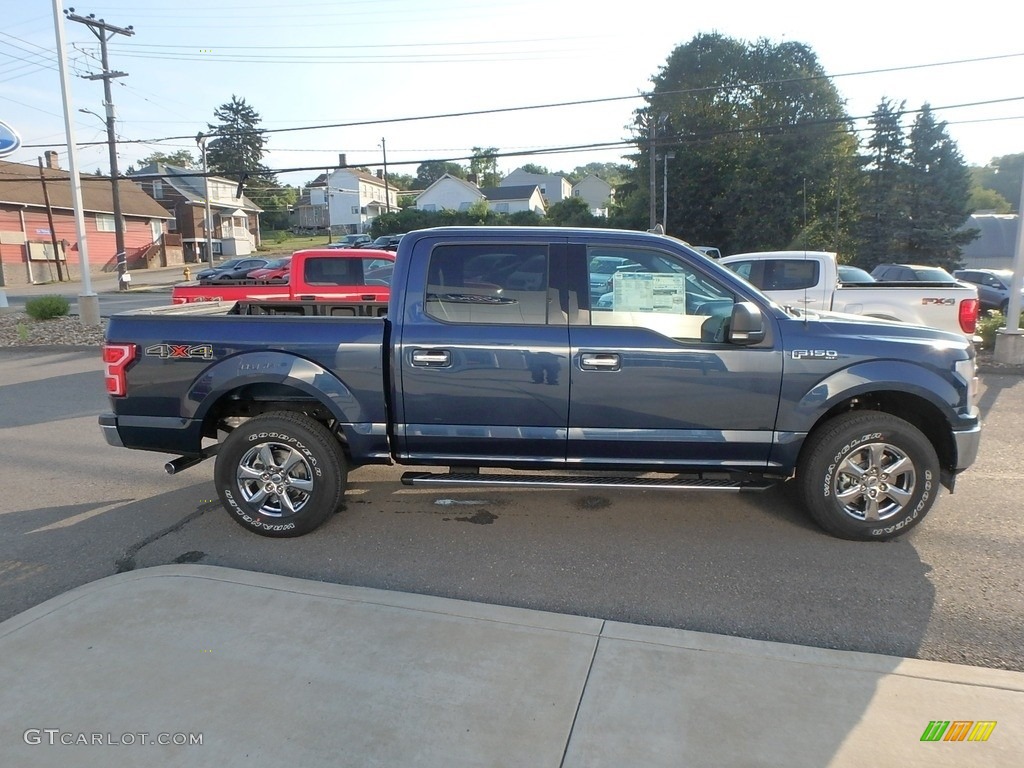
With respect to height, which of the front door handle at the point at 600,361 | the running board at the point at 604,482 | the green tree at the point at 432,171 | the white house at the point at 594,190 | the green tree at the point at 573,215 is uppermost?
the green tree at the point at 432,171

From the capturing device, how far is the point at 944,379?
441 centimetres

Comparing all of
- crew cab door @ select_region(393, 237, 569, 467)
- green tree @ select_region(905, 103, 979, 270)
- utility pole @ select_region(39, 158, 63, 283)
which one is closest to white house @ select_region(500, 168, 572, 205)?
utility pole @ select_region(39, 158, 63, 283)

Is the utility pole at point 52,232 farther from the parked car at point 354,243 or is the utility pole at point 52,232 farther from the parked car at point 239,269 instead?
the parked car at point 354,243

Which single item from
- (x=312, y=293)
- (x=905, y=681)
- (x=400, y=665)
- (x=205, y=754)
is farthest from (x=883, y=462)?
(x=312, y=293)

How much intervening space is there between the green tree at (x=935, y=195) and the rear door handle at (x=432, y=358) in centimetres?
3235

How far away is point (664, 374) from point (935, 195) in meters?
32.1

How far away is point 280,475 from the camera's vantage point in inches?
185

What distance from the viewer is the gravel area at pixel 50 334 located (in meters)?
15.1

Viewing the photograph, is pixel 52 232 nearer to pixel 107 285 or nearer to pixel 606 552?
pixel 107 285

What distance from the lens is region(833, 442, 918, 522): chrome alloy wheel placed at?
4.46m

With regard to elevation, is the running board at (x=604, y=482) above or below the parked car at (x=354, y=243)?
below

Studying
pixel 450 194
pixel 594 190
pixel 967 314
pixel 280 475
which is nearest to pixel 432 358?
pixel 280 475

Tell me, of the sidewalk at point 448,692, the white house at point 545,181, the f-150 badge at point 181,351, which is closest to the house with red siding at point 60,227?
the f-150 badge at point 181,351

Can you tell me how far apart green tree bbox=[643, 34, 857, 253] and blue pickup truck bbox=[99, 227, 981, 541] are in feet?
125
